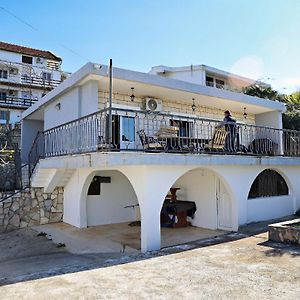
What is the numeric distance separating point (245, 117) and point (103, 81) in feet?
29.7

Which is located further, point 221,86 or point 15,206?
point 221,86

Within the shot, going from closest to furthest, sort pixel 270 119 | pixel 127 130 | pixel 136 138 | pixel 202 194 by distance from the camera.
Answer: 1. pixel 127 130
2. pixel 136 138
3. pixel 202 194
4. pixel 270 119

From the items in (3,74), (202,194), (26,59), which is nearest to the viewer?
(202,194)

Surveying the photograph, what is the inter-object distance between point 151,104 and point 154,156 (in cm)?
505

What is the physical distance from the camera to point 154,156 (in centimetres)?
812

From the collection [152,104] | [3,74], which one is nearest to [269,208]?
[152,104]

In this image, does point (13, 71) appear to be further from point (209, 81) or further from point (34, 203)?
point (34, 203)

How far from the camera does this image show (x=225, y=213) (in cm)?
1116

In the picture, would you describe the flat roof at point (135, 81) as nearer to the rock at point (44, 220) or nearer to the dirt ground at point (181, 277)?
the rock at point (44, 220)

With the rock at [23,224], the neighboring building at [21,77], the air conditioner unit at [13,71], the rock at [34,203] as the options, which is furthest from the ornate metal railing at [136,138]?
the air conditioner unit at [13,71]

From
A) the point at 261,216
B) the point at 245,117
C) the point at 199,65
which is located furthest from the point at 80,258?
the point at 199,65

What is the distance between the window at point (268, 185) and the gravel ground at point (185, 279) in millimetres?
4574

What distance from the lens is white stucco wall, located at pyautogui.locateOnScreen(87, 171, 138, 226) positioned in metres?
12.5

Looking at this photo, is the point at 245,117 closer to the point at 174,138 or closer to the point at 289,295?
the point at 174,138
